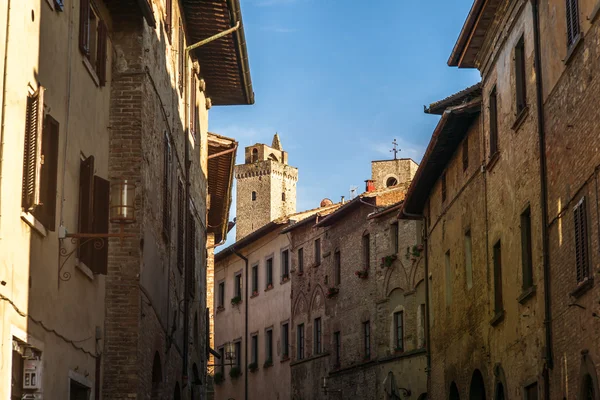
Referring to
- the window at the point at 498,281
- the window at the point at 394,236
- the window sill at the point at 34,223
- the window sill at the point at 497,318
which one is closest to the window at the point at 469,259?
the window at the point at 498,281

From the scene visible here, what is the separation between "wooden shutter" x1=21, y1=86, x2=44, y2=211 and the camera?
1107cm

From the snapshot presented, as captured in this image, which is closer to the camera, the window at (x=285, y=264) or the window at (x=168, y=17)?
the window at (x=168, y=17)

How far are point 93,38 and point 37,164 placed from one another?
14.4 ft

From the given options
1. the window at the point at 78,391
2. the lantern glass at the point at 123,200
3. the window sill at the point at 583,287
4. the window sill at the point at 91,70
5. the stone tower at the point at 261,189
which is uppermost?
the stone tower at the point at 261,189

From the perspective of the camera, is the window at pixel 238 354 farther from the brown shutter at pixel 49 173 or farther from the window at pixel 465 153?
the brown shutter at pixel 49 173

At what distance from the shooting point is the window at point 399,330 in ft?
117

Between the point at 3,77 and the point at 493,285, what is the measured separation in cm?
1255

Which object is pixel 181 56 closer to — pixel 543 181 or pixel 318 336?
pixel 543 181

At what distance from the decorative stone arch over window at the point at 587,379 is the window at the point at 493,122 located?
691 centimetres

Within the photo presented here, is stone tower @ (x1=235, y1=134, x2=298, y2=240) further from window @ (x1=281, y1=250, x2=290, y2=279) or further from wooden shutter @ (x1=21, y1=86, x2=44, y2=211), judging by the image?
wooden shutter @ (x1=21, y1=86, x2=44, y2=211)

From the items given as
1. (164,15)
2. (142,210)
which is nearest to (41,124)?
(142,210)

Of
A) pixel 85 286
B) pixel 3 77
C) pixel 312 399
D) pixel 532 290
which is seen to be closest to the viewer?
pixel 3 77

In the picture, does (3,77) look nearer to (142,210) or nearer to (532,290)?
(142,210)

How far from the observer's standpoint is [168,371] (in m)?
19.8
